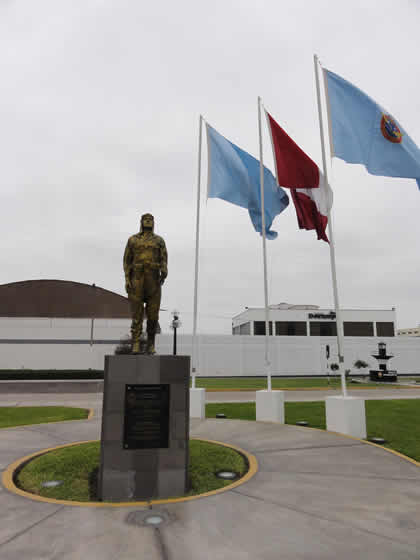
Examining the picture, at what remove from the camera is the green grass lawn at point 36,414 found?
12.2 meters

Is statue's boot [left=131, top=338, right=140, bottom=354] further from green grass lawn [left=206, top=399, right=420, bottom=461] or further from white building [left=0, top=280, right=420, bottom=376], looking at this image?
white building [left=0, top=280, right=420, bottom=376]

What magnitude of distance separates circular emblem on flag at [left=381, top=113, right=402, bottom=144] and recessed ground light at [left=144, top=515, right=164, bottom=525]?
956 centimetres

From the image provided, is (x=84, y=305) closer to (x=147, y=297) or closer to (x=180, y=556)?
(x=147, y=297)

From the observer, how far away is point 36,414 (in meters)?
13.8

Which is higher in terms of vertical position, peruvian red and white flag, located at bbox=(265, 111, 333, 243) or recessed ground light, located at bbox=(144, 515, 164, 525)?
peruvian red and white flag, located at bbox=(265, 111, 333, 243)

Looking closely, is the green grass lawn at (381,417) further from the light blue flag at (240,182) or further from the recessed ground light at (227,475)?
the light blue flag at (240,182)

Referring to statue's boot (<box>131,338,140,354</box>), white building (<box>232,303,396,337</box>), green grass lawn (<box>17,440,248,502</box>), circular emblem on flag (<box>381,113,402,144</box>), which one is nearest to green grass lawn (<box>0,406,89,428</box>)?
green grass lawn (<box>17,440,248,502</box>)

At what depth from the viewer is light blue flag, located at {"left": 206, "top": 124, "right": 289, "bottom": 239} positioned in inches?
495

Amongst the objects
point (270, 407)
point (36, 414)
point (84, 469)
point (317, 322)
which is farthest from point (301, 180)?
point (317, 322)

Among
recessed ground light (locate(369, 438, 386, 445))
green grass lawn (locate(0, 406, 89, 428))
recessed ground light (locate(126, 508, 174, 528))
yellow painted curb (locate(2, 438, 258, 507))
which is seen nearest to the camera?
recessed ground light (locate(126, 508, 174, 528))

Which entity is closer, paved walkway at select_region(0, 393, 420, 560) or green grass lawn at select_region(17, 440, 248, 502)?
paved walkway at select_region(0, 393, 420, 560)

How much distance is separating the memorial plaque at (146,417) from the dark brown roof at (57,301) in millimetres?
33280

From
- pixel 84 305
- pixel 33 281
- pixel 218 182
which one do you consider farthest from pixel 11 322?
pixel 218 182

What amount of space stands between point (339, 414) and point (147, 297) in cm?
576
